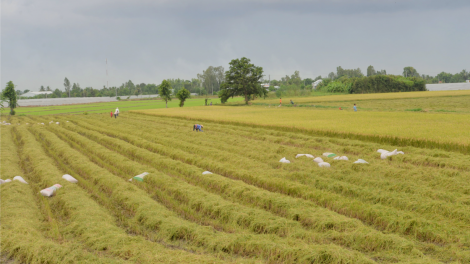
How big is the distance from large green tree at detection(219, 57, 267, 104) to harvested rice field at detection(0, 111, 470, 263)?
48.5 metres

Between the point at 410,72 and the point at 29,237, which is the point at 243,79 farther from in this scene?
the point at 410,72

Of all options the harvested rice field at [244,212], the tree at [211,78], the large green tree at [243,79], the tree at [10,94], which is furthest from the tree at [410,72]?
the harvested rice field at [244,212]

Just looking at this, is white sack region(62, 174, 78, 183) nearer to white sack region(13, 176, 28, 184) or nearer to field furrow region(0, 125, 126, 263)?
white sack region(13, 176, 28, 184)

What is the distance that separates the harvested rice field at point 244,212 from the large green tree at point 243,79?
48491 millimetres

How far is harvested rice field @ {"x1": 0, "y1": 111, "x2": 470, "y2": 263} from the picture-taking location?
4.92 m

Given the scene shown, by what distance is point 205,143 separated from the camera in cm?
1590

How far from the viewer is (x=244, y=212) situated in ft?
21.2

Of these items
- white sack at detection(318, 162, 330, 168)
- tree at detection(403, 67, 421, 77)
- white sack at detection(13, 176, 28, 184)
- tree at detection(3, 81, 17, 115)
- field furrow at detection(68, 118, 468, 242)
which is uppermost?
tree at detection(403, 67, 421, 77)

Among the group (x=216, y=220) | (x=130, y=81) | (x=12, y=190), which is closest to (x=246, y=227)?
(x=216, y=220)

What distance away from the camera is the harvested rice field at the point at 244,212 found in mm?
4922

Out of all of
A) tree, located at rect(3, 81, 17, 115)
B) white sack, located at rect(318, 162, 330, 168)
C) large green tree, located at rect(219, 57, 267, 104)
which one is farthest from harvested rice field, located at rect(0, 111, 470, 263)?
tree, located at rect(3, 81, 17, 115)

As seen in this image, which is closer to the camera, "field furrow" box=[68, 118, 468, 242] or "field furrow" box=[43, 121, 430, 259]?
"field furrow" box=[43, 121, 430, 259]

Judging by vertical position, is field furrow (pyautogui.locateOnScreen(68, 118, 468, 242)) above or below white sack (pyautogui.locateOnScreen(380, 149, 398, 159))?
below

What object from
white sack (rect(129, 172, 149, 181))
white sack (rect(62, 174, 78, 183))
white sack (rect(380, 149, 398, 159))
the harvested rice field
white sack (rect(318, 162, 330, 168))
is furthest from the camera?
white sack (rect(380, 149, 398, 159))
